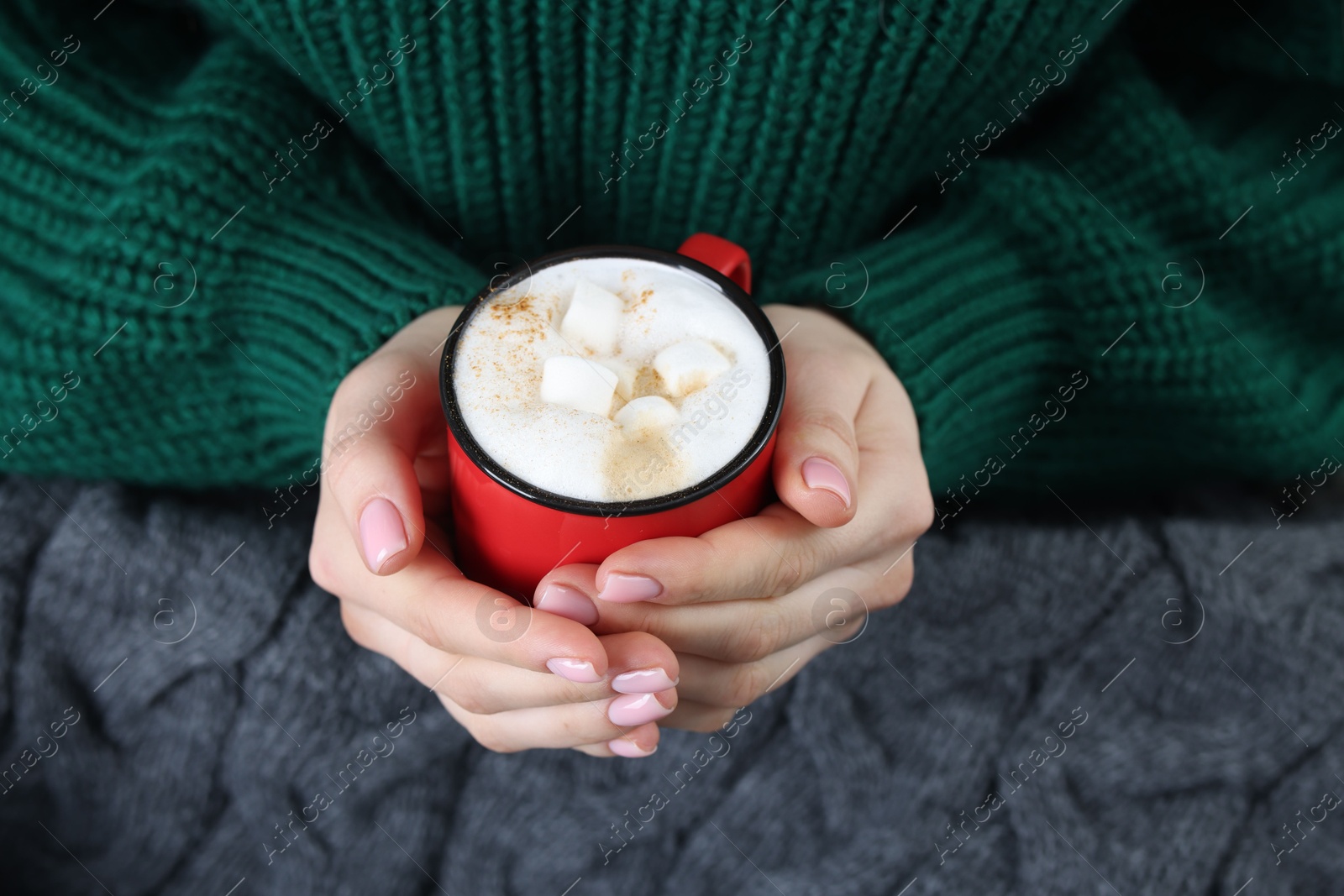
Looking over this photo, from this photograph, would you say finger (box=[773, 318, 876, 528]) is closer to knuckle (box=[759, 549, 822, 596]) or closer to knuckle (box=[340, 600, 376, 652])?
knuckle (box=[759, 549, 822, 596])

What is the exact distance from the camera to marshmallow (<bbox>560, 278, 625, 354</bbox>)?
1.85ft

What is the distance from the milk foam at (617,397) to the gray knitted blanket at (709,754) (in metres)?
0.37

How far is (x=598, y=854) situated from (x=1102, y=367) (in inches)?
24.2

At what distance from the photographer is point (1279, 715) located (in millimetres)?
792

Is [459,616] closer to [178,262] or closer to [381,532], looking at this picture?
[381,532]

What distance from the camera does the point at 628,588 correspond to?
0.54 meters

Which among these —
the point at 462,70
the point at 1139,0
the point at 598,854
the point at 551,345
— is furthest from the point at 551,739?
the point at 1139,0

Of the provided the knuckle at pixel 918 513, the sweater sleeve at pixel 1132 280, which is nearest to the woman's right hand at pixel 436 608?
the knuckle at pixel 918 513

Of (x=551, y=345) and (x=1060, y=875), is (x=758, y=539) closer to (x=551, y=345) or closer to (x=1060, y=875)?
(x=551, y=345)

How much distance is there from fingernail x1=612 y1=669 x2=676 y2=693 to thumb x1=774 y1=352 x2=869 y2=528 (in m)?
0.13

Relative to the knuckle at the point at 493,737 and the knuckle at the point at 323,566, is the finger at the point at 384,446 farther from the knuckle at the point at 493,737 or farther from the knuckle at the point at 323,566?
the knuckle at the point at 493,737

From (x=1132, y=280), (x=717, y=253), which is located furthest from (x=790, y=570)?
(x=1132, y=280)

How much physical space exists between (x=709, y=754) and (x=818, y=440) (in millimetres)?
339

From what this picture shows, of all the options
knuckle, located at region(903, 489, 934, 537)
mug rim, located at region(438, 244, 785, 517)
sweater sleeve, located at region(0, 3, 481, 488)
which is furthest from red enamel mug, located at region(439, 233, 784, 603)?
sweater sleeve, located at region(0, 3, 481, 488)
